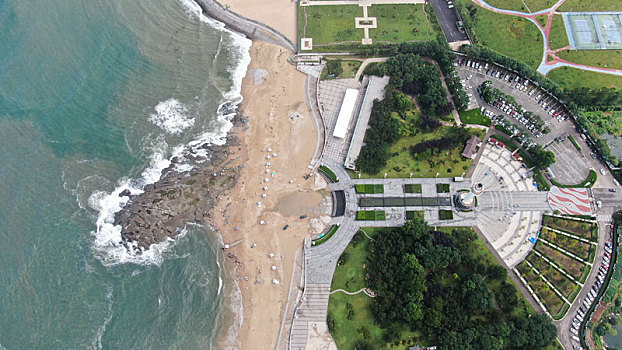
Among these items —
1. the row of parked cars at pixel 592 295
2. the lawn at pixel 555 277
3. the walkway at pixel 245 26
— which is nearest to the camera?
the row of parked cars at pixel 592 295

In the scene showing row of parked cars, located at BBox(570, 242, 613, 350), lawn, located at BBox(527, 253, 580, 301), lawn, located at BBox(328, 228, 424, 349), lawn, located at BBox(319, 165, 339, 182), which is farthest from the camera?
lawn, located at BBox(319, 165, 339, 182)

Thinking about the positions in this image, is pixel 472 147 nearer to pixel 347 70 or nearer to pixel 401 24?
pixel 347 70

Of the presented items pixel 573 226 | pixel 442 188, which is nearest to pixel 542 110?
pixel 573 226

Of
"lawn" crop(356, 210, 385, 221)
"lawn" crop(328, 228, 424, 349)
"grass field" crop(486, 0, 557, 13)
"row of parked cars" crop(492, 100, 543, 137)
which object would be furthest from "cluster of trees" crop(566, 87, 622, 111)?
"lawn" crop(328, 228, 424, 349)

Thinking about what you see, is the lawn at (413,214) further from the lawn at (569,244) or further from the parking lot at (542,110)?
the parking lot at (542,110)

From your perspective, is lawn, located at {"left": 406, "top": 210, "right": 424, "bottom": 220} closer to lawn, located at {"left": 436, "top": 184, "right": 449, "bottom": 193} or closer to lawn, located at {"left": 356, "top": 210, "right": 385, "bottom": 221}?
lawn, located at {"left": 356, "top": 210, "right": 385, "bottom": 221}

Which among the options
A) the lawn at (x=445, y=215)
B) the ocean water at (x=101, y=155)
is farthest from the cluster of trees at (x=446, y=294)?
the ocean water at (x=101, y=155)
